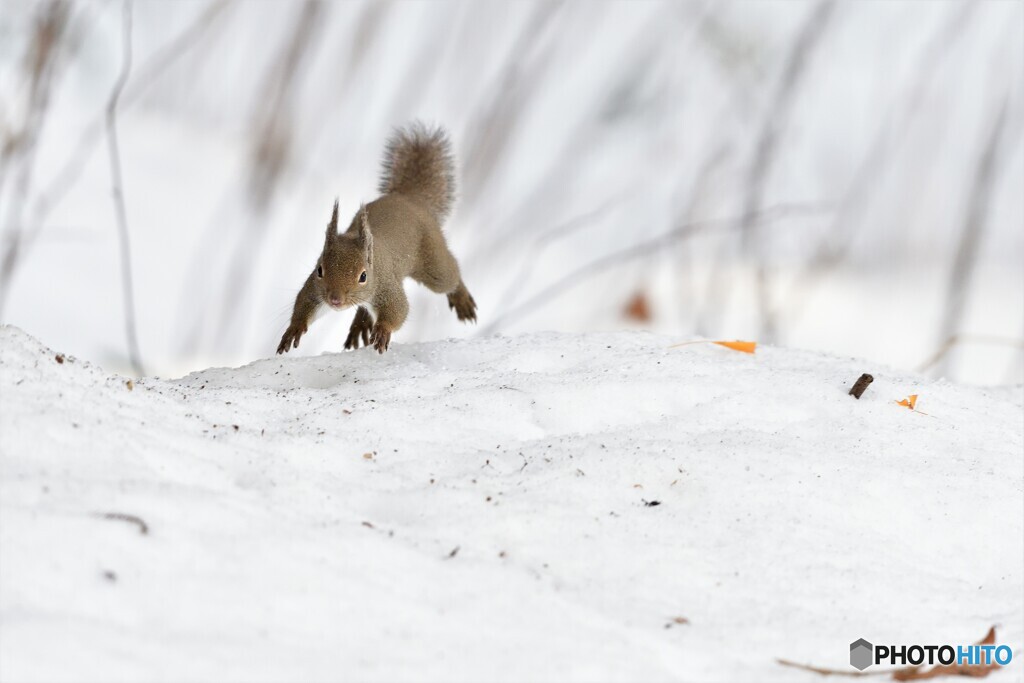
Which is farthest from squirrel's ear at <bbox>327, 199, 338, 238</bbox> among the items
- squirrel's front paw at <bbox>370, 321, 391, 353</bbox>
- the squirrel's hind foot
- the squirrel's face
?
the squirrel's hind foot

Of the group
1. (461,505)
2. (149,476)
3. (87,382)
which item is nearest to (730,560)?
(461,505)

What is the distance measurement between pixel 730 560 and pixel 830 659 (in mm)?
221

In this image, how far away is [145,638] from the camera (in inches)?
47.8

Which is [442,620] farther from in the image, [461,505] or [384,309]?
[384,309]

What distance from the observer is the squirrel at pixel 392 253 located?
2797 millimetres

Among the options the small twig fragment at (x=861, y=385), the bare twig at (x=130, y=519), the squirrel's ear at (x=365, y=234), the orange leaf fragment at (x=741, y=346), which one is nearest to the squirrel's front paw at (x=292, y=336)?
the squirrel's ear at (x=365, y=234)

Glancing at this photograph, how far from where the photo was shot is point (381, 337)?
9.15 feet

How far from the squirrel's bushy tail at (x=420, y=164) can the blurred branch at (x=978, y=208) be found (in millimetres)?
1500

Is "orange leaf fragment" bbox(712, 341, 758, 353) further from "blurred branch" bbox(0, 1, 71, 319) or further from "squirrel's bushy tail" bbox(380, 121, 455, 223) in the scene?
"blurred branch" bbox(0, 1, 71, 319)

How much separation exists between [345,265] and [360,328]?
606 mm

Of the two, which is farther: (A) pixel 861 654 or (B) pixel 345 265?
(B) pixel 345 265

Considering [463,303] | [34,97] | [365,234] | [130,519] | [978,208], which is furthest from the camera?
[463,303]

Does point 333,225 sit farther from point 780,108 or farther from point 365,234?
point 780,108

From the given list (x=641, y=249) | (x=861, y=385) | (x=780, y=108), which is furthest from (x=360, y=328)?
(x=861, y=385)
